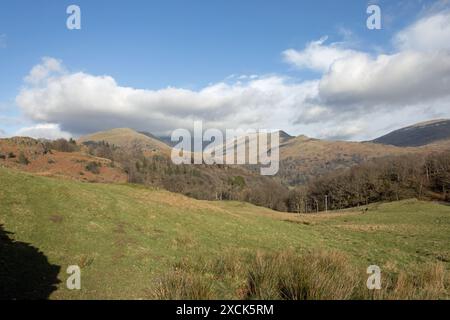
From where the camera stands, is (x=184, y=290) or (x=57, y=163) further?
(x=57, y=163)

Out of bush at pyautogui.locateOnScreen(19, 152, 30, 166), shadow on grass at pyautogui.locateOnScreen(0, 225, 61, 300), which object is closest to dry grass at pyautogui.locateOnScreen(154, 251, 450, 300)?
shadow on grass at pyautogui.locateOnScreen(0, 225, 61, 300)

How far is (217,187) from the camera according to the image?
18375 centimetres

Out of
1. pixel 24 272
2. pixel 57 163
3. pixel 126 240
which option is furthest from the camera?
pixel 57 163

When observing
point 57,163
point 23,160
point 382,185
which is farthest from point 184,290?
point 57,163

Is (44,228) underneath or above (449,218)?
above

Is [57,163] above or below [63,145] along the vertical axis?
below

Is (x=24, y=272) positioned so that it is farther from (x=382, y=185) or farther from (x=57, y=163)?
(x=57, y=163)

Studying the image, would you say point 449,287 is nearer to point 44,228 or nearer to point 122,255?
point 122,255

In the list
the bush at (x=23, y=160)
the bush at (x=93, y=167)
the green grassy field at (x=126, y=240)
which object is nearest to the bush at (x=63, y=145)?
the bush at (x=93, y=167)

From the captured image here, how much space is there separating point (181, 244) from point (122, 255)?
433 centimetres

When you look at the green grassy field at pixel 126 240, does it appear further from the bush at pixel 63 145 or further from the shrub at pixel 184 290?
the bush at pixel 63 145

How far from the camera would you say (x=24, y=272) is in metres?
12.0

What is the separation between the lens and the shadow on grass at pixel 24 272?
34.1ft
